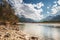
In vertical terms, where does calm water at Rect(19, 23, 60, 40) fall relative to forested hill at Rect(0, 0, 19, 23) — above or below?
below

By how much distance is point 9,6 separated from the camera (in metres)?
2.50

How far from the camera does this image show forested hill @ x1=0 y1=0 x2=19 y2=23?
2461 millimetres

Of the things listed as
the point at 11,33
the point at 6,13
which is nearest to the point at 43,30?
the point at 11,33

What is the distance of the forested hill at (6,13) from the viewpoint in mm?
2461

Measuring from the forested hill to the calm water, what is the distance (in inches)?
6.6

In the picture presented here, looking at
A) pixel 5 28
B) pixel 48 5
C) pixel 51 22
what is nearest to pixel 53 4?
pixel 48 5

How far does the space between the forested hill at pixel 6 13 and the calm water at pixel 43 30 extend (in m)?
0.17

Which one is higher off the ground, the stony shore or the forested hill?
the forested hill

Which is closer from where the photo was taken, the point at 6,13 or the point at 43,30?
the point at 43,30

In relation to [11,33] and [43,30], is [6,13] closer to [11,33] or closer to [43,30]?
[11,33]

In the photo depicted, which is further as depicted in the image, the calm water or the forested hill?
the forested hill

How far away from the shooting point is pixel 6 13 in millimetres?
2488

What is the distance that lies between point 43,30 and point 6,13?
0.66 m

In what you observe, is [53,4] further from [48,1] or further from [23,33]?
[23,33]
